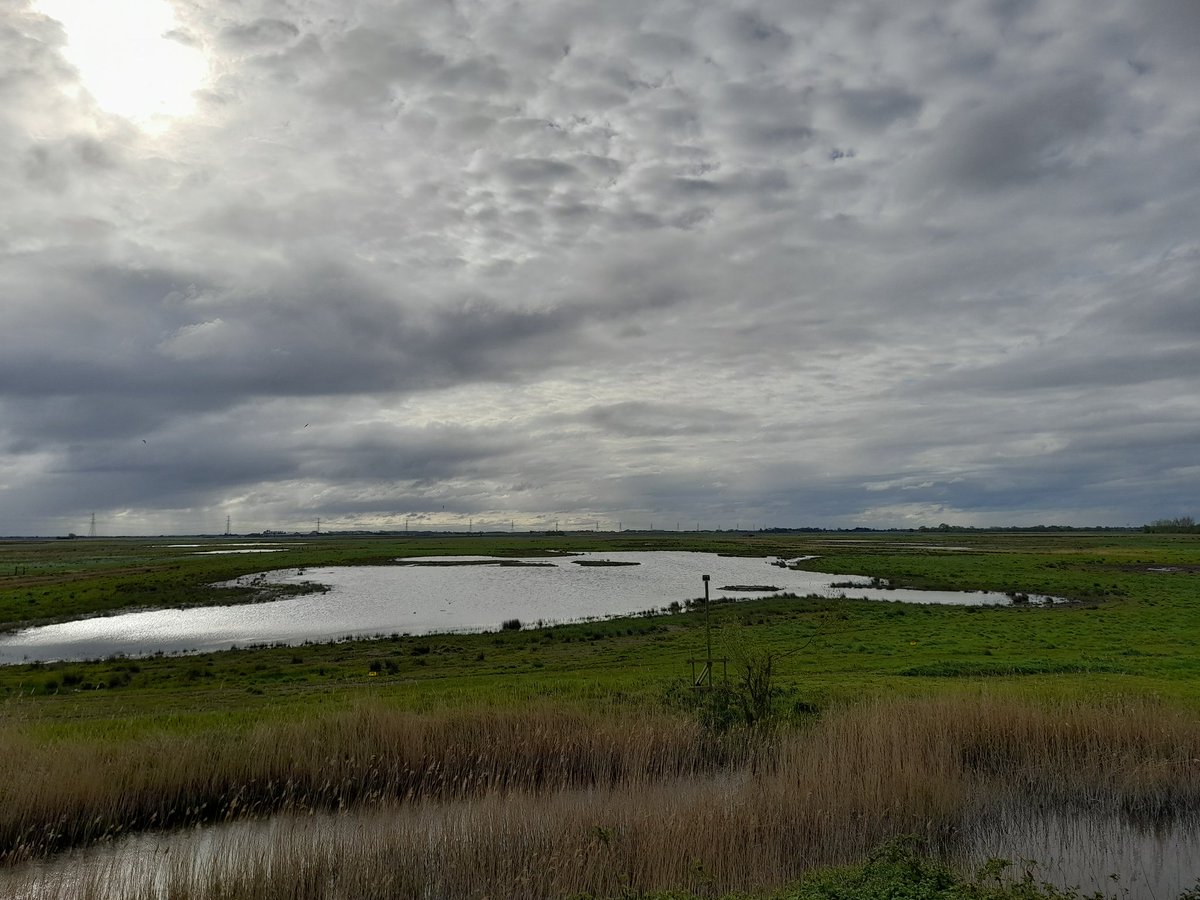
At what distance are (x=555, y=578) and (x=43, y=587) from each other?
172 ft

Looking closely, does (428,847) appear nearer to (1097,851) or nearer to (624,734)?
(624,734)

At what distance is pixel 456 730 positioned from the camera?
15312 mm

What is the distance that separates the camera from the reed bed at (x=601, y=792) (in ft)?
31.5

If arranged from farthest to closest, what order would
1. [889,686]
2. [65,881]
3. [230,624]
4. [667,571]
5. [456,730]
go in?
1. [667,571]
2. [230,624]
3. [889,686]
4. [456,730]
5. [65,881]

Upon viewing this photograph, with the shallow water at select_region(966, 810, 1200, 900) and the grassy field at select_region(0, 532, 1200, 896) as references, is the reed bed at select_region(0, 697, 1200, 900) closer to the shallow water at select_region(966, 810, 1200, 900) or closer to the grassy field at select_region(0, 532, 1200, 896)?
the grassy field at select_region(0, 532, 1200, 896)

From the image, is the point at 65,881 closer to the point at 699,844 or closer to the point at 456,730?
the point at 456,730

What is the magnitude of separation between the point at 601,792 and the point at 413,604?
48.6m

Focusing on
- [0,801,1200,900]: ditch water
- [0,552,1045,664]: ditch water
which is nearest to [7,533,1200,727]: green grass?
[0,801,1200,900]: ditch water

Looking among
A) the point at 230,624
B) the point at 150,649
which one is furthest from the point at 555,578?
the point at 150,649

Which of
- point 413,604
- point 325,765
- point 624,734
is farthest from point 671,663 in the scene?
point 413,604

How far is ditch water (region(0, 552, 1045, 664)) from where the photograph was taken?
139ft

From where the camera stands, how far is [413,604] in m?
58.9

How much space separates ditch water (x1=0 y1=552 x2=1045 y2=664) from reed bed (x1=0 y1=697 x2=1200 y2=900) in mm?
28544

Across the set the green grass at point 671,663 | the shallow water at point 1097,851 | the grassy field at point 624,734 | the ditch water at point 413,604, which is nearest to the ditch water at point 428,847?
the shallow water at point 1097,851
